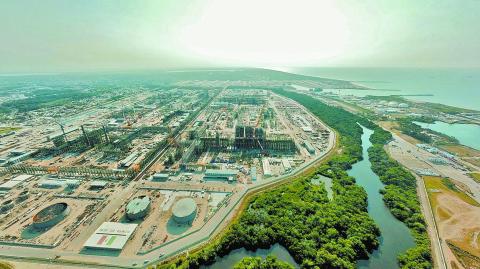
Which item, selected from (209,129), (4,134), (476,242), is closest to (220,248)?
(476,242)

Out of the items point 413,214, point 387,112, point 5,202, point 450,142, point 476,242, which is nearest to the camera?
point 476,242

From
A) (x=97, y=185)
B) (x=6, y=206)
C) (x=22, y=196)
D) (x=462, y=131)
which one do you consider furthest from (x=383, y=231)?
(x=462, y=131)

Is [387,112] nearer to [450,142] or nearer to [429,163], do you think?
[450,142]

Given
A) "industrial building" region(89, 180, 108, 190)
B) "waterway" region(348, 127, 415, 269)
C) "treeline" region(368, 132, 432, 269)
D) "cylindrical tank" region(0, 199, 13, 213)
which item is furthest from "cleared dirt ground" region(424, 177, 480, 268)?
"cylindrical tank" region(0, 199, 13, 213)

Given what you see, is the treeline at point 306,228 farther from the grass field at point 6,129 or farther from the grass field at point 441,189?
the grass field at point 6,129

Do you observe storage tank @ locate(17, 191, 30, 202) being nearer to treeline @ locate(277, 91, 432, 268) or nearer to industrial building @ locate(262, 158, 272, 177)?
industrial building @ locate(262, 158, 272, 177)

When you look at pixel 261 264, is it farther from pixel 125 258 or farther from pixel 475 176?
pixel 475 176
